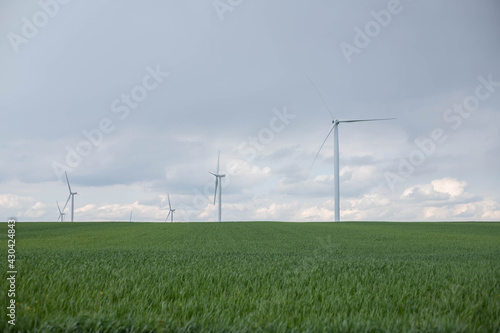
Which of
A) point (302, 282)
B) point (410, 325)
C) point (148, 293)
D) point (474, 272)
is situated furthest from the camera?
point (474, 272)

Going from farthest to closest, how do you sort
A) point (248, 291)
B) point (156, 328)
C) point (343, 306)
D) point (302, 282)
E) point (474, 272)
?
1. point (474, 272)
2. point (302, 282)
3. point (248, 291)
4. point (343, 306)
5. point (156, 328)

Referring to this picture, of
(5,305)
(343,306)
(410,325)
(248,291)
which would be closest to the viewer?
(410,325)

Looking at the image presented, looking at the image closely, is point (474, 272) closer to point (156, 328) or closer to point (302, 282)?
point (302, 282)

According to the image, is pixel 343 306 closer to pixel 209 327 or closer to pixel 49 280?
pixel 209 327

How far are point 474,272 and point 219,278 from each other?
28.0ft

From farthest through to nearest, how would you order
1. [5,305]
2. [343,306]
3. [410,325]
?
1. [343,306]
2. [5,305]
3. [410,325]

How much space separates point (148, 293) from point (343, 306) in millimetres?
4502

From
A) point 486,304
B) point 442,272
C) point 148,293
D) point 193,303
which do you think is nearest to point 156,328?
point 193,303

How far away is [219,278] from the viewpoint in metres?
10.6

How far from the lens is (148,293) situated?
8.81m

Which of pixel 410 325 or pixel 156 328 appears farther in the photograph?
pixel 410 325

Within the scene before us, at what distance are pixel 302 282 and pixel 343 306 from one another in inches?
91.9

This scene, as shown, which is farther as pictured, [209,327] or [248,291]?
[248,291]

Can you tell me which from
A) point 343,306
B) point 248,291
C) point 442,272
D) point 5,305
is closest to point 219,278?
point 248,291
